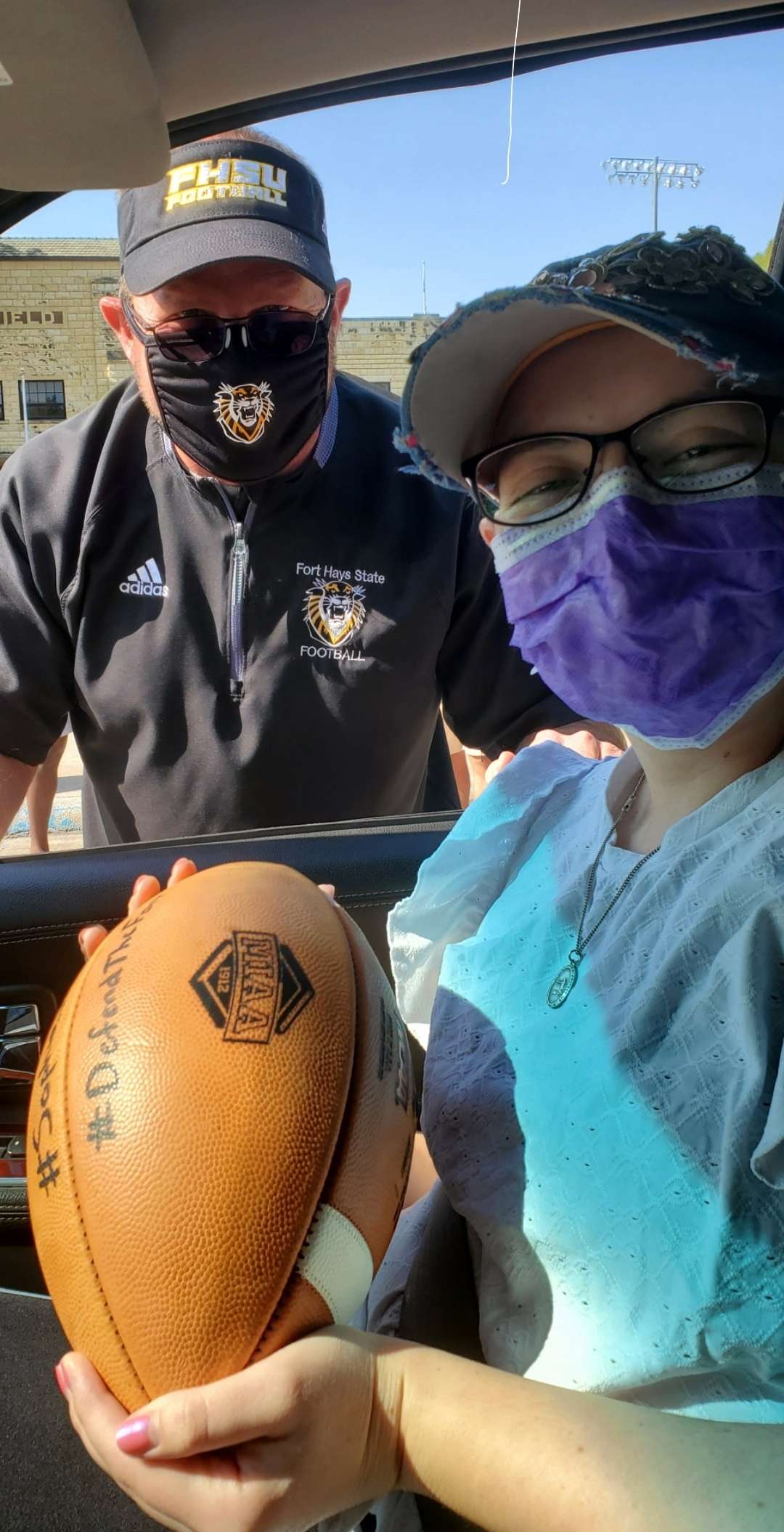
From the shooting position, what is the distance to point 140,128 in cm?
165

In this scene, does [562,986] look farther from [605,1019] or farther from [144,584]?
[144,584]

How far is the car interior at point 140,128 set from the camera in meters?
1.55

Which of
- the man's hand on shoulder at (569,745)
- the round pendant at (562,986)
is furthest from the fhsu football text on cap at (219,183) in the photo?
the round pendant at (562,986)

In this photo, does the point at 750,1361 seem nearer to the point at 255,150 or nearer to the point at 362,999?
the point at 362,999

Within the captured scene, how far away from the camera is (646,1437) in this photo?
103 centimetres

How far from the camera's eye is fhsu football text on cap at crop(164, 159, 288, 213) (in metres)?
2.62

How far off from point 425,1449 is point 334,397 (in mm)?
2675

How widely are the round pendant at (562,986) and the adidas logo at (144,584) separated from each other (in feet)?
6.01

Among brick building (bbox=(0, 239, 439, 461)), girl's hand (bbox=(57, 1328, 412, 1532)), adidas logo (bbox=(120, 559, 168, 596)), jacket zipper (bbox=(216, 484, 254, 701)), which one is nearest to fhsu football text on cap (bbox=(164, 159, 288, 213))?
jacket zipper (bbox=(216, 484, 254, 701))

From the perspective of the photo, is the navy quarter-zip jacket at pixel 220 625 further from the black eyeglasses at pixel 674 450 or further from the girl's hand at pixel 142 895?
the black eyeglasses at pixel 674 450

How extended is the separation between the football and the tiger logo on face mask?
1.64m

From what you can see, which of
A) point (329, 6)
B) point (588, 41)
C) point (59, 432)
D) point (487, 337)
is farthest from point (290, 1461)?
point (59, 432)

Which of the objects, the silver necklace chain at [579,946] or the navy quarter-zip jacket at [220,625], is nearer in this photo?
the silver necklace chain at [579,946]

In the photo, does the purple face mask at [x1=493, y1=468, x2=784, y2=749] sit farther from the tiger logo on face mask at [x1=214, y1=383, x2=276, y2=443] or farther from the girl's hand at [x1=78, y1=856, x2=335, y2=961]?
the tiger logo on face mask at [x1=214, y1=383, x2=276, y2=443]
